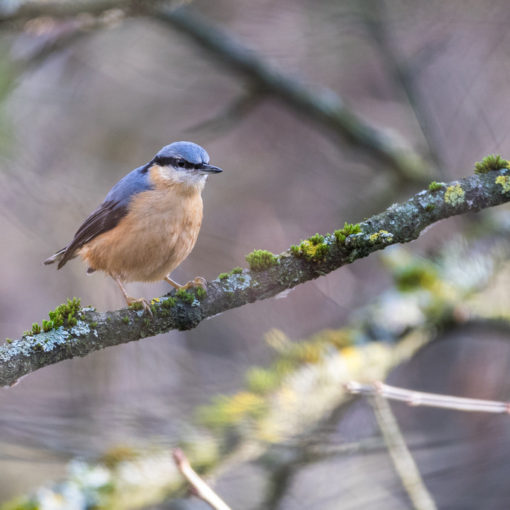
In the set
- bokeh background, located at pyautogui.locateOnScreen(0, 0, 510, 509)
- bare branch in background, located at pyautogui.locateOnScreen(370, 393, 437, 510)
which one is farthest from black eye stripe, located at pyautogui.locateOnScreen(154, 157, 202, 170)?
bare branch in background, located at pyautogui.locateOnScreen(370, 393, 437, 510)

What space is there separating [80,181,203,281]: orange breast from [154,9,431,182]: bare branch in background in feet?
6.50

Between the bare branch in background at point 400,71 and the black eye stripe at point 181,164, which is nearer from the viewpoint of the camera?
the black eye stripe at point 181,164

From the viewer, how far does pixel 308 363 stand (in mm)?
3580

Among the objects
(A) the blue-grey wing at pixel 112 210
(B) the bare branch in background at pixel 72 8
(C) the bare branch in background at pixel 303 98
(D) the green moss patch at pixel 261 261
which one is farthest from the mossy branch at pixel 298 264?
(C) the bare branch in background at pixel 303 98

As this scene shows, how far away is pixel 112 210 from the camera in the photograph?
12.3 ft

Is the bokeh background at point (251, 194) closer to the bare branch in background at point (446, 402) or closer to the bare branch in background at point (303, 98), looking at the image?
the bare branch in background at point (303, 98)

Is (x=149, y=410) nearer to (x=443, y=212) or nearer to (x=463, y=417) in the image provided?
(x=443, y=212)

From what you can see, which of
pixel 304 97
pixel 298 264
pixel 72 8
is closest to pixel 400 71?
pixel 304 97

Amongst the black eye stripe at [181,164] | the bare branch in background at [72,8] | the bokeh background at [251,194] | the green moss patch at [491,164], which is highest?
the bare branch in background at [72,8]

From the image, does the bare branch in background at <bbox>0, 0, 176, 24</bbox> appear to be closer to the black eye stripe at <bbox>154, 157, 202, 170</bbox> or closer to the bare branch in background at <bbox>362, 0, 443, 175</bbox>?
the black eye stripe at <bbox>154, 157, 202, 170</bbox>

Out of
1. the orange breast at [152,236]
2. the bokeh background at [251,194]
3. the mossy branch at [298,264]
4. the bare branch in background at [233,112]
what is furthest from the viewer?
the bare branch in background at [233,112]

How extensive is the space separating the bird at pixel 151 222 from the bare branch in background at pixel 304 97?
1793 mm

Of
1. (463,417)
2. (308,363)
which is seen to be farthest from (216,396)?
(463,417)

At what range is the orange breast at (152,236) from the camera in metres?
3.55
